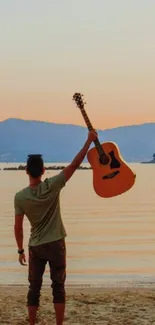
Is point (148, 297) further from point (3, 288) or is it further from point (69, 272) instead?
point (69, 272)

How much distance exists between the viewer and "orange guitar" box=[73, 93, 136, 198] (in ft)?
27.8

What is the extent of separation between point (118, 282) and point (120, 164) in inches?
311

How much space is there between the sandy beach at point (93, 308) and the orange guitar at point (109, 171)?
2.17 meters

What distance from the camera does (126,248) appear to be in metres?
24.5

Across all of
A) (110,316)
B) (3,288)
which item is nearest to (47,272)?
(3,288)

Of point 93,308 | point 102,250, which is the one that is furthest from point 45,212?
point 102,250

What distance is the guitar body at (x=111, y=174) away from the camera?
27.8ft

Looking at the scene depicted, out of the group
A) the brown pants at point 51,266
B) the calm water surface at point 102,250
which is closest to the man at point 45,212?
the brown pants at point 51,266

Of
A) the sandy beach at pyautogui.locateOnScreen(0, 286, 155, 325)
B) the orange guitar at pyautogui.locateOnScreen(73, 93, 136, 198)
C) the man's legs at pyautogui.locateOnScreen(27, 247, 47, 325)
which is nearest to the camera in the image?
the man's legs at pyautogui.locateOnScreen(27, 247, 47, 325)

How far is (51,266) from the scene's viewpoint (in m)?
8.18

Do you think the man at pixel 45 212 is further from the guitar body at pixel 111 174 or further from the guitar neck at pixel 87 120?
the guitar body at pixel 111 174

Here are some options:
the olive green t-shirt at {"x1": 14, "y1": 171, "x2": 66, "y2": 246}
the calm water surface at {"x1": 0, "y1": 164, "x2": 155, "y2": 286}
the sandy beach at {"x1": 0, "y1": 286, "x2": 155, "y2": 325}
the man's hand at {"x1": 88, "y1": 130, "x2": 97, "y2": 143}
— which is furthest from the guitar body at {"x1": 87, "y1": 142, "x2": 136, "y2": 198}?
the calm water surface at {"x1": 0, "y1": 164, "x2": 155, "y2": 286}

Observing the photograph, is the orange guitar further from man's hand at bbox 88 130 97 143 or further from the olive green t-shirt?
the olive green t-shirt

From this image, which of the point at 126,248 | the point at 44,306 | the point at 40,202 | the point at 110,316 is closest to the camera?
the point at 40,202
